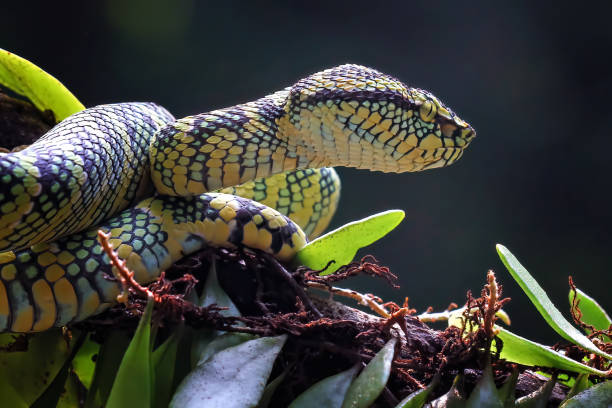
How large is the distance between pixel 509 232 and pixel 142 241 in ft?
9.74

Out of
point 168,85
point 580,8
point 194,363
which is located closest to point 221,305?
point 194,363

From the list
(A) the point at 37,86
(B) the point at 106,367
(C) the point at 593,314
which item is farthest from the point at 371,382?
(A) the point at 37,86

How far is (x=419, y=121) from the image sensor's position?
107cm

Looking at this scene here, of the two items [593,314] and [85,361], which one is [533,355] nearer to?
[593,314]

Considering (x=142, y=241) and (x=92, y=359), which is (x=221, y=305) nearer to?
(x=142, y=241)

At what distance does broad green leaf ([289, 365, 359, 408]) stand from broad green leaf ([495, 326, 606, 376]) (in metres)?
0.24

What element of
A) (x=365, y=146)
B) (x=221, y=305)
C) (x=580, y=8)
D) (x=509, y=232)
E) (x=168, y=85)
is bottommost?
(x=509, y=232)

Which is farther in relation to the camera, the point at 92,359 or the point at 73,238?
the point at 92,359

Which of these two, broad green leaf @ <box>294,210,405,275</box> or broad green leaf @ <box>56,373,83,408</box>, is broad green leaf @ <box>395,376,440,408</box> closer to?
broad green leaf @ <box>294,210,405,275</box>

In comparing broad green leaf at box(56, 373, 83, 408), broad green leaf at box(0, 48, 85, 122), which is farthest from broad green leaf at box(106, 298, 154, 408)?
broad green leaf at box(0, 48, 85, 122)

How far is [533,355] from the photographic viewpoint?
2.76 ft

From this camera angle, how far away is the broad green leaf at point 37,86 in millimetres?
1265

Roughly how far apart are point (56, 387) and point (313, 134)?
2.18ft

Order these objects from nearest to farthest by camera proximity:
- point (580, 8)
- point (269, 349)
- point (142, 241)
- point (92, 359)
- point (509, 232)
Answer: point (269, 349) < point (142, 241) < point (92, 359) < point (580, 8) < point (509, 232)
